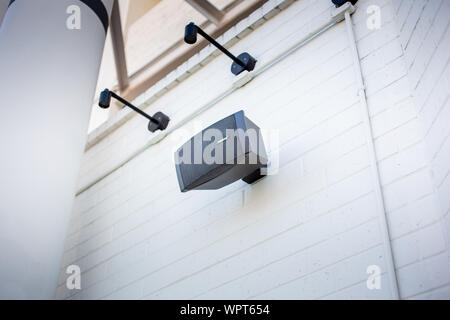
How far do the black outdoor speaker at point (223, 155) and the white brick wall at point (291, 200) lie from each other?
0.17 m

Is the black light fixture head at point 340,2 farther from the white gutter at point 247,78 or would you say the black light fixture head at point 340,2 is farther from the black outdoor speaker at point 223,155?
the black outdoor speaker at point 223,155

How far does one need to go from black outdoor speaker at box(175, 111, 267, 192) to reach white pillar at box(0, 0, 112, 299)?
2.60ft

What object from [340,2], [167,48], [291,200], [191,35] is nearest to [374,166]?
[291,200]

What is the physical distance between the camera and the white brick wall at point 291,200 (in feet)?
6.79

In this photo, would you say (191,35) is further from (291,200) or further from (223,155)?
(291,200)

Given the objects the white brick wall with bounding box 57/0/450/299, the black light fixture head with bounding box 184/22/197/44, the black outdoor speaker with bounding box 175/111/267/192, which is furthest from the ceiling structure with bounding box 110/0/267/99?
the black outdoor speaker with bounding box 175/111/267/192

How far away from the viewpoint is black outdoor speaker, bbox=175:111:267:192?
95.3 inches

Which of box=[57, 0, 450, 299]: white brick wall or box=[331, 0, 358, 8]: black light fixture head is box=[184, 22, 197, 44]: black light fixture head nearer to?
box=[57, 0, 450, 299]: white brick wall

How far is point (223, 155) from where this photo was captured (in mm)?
2436

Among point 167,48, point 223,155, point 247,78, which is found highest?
Answer: point 167,48

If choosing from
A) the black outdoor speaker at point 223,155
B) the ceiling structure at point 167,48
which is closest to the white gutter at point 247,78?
the black outdoor speaker at point 223,155

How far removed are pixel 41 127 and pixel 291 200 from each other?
4.87 feet

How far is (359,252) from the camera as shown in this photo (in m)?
2.09

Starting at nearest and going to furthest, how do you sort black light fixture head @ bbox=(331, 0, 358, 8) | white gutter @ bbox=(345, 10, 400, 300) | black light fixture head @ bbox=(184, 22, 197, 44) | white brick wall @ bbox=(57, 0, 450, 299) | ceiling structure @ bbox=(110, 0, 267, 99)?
white gutter @ bbox=(345, 10, 400, 300) < white brick wall @ bbox=(57, 0, 450, 299) < black light fixture head @ bbox=(331, 0, 358, 8) < black light fixture head @ bbox=(184, 22, 197, 44) < ceiling structure @ bbox=(110, 0, 267, 99)
